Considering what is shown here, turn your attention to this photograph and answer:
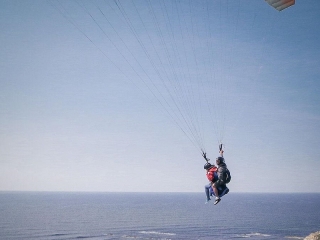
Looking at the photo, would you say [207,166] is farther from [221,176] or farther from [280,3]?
[280,3]

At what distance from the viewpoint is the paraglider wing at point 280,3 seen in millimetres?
8836

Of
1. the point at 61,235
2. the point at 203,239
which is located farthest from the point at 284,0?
the point at 61,235

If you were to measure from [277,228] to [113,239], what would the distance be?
52284 millimetres

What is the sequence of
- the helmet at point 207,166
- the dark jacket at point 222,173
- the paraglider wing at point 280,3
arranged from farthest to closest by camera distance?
the helmet at point 207,166 → the dark jacket at point 222,173 → the paraglider wing at point 280,3

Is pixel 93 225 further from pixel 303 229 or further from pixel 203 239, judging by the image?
pixel 303 229

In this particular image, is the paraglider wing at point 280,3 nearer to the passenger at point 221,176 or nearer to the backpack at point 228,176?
the passenger at point 221,176

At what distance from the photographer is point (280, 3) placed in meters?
9.00

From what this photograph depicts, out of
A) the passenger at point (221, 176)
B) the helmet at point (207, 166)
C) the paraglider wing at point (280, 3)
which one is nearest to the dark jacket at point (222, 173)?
the passenger at point (221, 176)

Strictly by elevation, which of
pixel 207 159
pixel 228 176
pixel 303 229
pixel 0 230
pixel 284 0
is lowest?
pixel 303 229

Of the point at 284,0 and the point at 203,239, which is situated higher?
the point at 284,0

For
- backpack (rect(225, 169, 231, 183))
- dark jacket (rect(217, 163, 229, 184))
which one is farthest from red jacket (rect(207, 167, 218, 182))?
backpack (rect(225, 169, 231, 183))

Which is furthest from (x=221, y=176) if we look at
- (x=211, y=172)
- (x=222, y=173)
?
(x=211, y=172)

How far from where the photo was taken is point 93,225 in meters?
73.2

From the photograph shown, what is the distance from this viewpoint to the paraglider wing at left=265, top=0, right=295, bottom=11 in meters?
8.84
